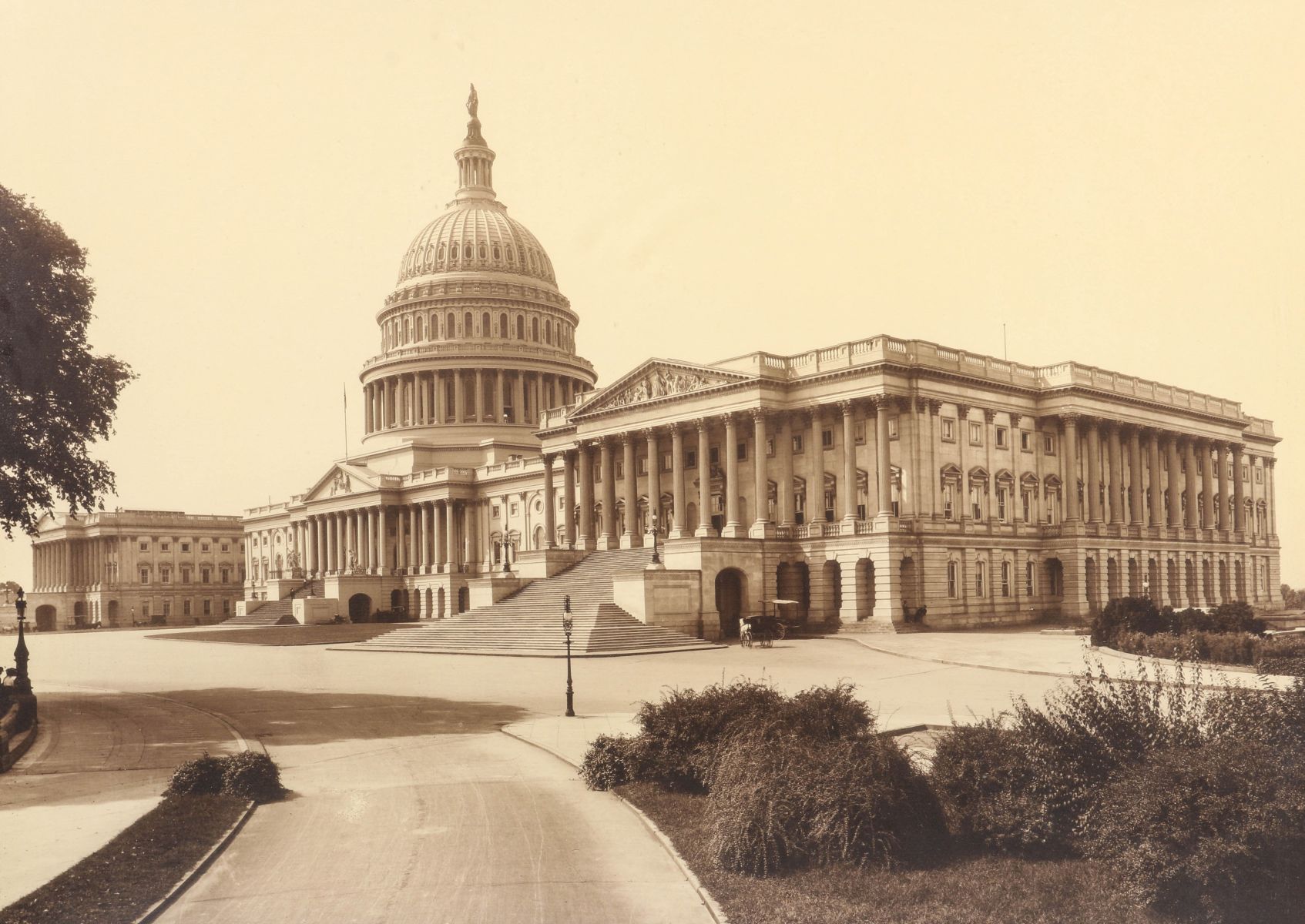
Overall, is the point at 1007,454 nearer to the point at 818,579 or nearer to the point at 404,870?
the point at 818,579

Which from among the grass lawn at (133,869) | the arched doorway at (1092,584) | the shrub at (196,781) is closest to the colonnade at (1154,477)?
the arched doorway at (1092,584)

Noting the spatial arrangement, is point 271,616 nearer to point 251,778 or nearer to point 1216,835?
point 251,778

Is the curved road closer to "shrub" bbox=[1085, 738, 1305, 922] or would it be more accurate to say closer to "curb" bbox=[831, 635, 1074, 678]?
"curb" bbox=[831, 635, 1074, 678]

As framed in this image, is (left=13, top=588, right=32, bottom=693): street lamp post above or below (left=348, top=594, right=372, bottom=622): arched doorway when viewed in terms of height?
above

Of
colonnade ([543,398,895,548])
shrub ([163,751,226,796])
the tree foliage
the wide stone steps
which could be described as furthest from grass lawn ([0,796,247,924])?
the wide stone steps

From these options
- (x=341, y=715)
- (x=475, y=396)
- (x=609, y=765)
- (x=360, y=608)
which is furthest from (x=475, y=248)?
(x=609, y=765)

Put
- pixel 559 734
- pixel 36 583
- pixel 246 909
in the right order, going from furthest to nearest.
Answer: pixel 36 583, pixel 559 734, pixel 246 909

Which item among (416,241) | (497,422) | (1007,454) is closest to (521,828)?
(1007,454)
